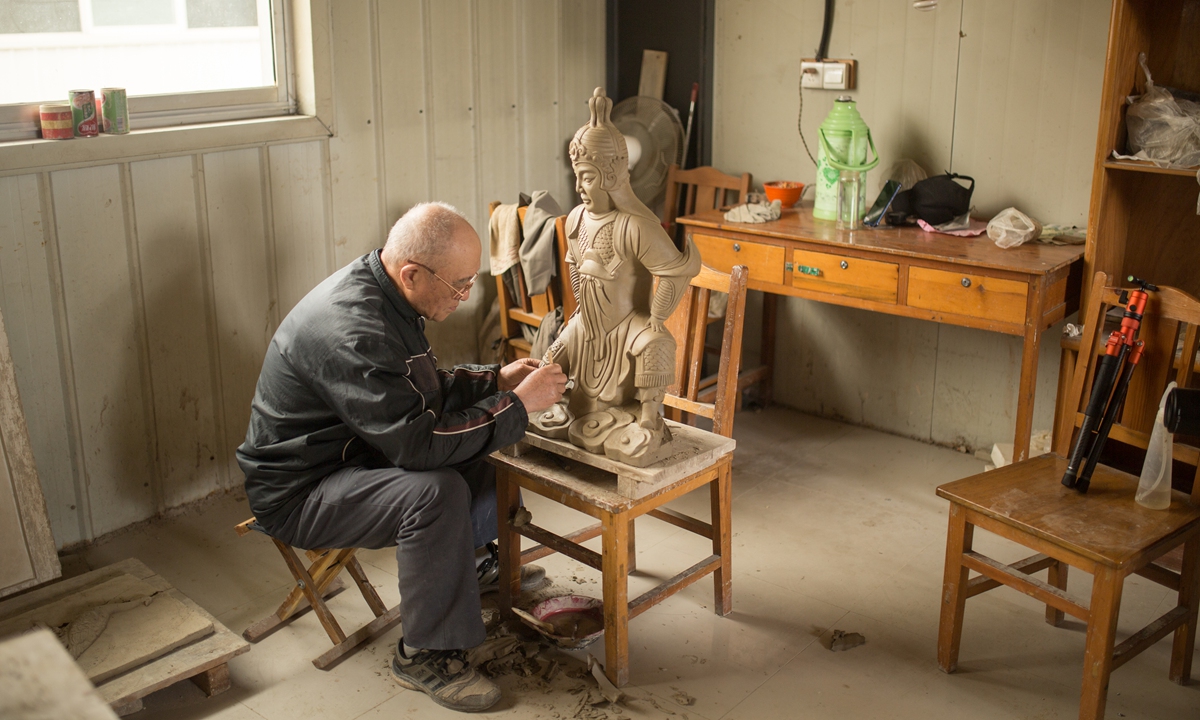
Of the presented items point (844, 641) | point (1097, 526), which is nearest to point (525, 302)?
point (844, 641)

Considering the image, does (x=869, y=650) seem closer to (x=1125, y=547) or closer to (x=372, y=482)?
(x=1125, y=547)

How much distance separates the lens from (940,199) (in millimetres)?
3770

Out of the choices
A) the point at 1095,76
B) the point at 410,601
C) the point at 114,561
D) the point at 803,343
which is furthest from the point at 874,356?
the point at 114,561

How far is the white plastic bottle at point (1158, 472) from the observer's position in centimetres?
250

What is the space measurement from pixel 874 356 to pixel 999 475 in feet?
5.68

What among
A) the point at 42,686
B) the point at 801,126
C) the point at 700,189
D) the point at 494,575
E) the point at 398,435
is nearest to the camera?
the point at 42,686

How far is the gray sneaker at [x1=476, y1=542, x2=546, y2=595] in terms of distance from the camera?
3137 millimetres

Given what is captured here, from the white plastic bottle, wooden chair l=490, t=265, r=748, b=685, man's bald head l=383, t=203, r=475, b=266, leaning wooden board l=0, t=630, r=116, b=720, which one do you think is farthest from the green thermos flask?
leaning wooden board l=0, t=630, r=116, b=720

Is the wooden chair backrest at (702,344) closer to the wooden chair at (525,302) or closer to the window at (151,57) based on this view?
the wooden chair at (525,302)

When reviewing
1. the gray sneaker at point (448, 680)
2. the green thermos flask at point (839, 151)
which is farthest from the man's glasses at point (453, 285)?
the green thermos flask at point (839, 151)

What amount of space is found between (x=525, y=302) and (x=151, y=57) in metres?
1.61

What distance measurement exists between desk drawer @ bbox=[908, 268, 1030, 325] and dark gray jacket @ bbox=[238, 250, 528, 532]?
1638 millimetres

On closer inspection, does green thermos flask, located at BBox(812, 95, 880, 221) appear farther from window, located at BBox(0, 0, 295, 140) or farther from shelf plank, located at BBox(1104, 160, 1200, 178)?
window, located at BBox(0, 0, 295, 140)

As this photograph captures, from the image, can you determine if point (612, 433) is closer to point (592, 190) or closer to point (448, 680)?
point (592, 190)
